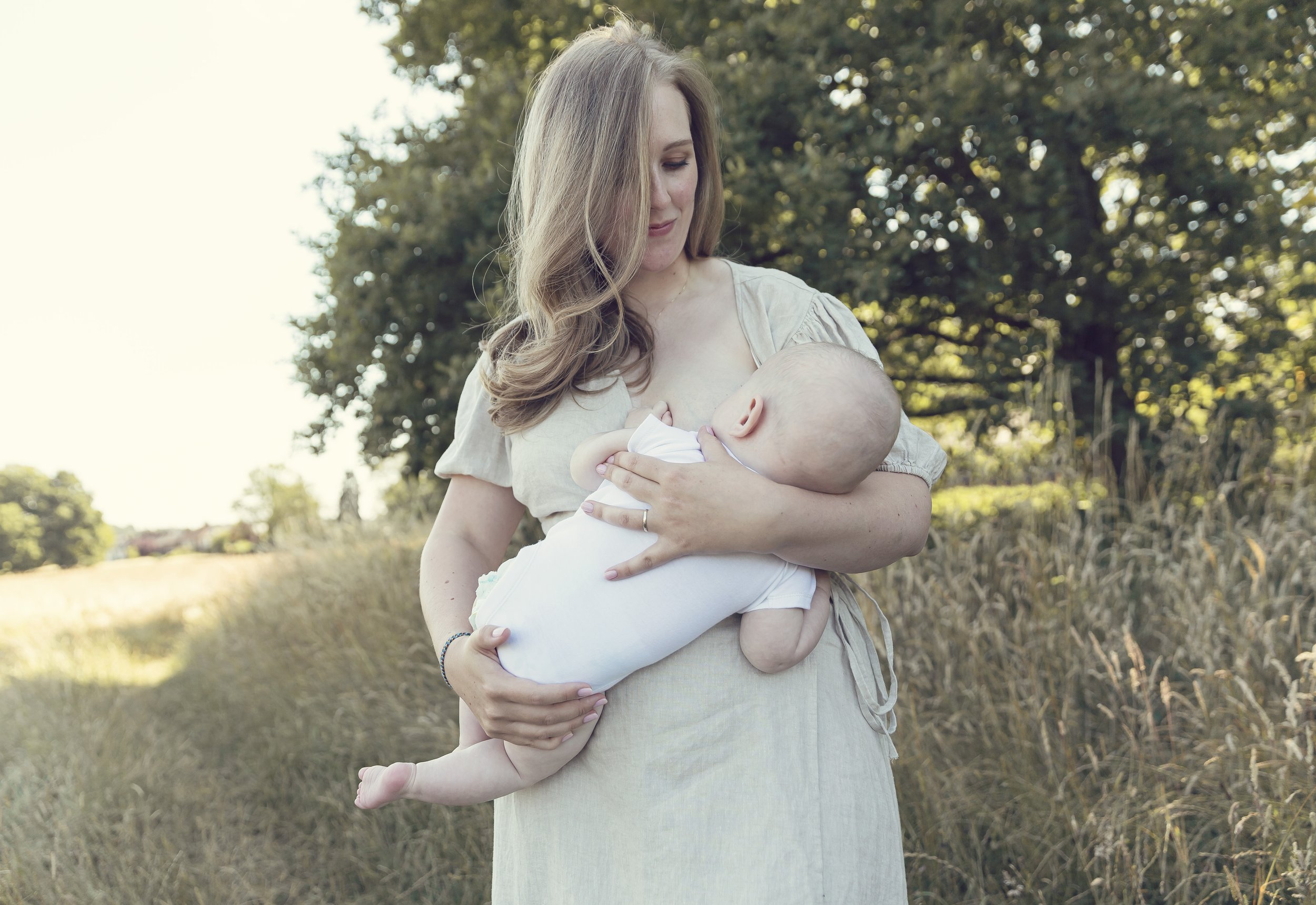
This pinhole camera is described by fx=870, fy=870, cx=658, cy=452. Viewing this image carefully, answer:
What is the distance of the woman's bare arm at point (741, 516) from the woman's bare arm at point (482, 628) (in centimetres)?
21

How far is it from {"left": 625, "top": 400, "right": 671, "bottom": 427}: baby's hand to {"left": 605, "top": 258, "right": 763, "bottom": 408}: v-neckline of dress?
0.13 ft

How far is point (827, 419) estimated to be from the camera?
4.20ft

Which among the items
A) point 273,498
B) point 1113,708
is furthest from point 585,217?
point 273,498

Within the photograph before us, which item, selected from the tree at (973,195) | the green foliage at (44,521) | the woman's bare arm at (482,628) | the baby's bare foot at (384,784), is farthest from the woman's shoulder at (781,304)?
the green foliage at (44,521)

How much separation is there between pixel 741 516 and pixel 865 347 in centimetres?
46

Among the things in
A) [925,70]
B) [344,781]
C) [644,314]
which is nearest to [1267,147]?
[925,70]

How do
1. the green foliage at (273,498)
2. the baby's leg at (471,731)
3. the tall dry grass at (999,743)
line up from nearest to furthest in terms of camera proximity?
the baby's leg at (471,731) → the tall dry grass at (999,743) → the green foliage at (273,498)

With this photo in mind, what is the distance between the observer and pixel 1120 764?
2.62 metres

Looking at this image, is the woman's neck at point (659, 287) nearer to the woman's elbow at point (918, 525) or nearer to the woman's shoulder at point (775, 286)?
the woman's shoulder at point (775, 286)

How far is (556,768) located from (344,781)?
2980 millimetres

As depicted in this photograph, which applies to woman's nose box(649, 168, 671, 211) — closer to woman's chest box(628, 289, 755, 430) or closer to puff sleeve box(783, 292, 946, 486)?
woman's chest box(628, 289, 755, 430)

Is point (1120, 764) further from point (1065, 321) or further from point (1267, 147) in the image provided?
point (1267, 147)

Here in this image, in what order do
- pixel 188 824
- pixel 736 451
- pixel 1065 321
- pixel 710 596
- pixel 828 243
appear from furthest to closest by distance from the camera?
pixel 1065 321 < pixel 828 243 < pixel 188 824 < pixel 736 451 < pixel 710 596

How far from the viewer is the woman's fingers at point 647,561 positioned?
1250 mm
